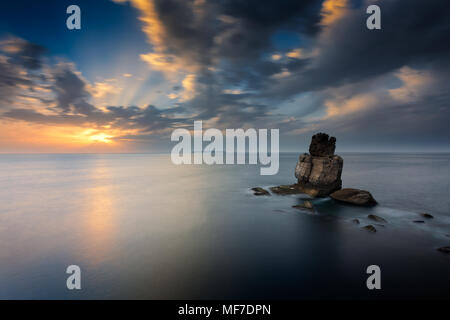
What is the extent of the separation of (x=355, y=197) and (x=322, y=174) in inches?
234

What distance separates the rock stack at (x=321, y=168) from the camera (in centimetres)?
3133

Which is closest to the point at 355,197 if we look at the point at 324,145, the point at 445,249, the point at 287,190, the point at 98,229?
the point at 324,145

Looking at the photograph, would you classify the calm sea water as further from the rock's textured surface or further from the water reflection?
the rock's textured surface

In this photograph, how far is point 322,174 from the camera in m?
31.9

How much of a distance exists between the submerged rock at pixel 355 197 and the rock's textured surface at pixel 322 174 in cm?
253

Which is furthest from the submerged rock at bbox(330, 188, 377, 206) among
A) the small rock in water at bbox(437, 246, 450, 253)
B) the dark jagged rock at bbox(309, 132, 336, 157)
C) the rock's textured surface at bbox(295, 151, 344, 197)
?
the small rock in water at bbox(437, 246, 450, 253)

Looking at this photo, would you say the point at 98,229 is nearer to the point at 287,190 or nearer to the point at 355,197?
the point at 287,190

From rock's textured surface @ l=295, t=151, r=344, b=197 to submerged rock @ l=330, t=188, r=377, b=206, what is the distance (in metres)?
2.53

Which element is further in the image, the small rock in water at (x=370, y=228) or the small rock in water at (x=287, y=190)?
the small rock in water at (x=287, y=190)

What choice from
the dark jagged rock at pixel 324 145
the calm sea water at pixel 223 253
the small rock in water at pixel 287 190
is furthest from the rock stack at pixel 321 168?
the calm sea water at pixel 223 253

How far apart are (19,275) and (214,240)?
47.7 feet

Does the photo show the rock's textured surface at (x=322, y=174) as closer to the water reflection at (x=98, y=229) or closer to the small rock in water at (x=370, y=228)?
the small rock in water at (x=370, y=228)
